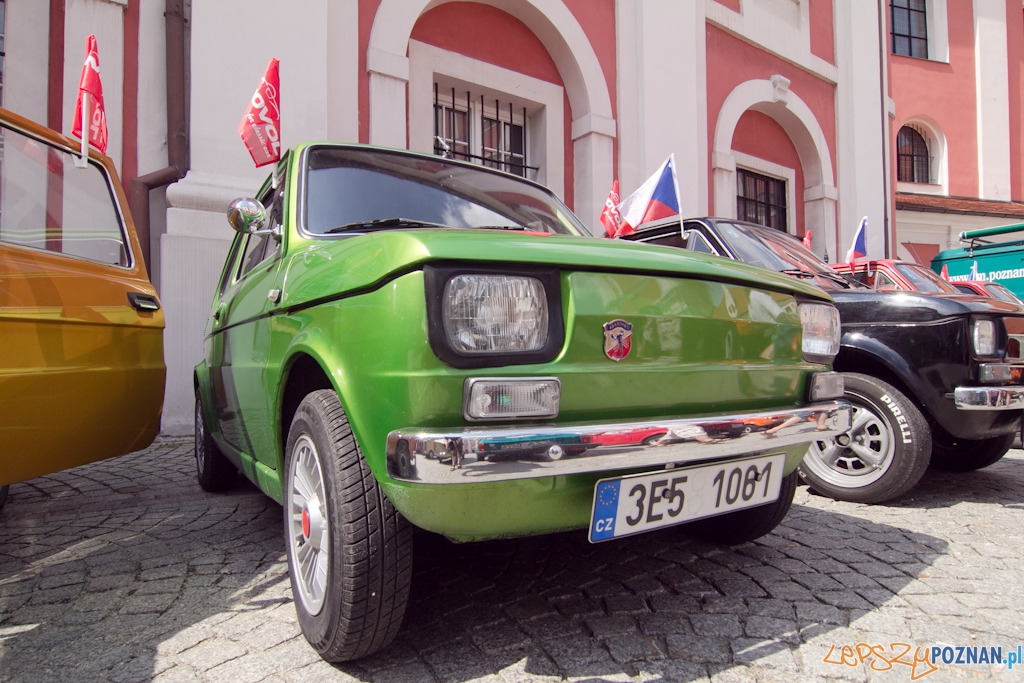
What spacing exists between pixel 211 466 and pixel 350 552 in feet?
8.22

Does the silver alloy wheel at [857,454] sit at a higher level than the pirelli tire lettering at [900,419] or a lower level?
lower

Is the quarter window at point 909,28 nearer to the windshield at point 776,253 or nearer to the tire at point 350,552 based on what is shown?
the windshield at point 776,253

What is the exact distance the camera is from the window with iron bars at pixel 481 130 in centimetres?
776

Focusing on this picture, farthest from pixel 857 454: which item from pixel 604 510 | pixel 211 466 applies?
pixel 211 466

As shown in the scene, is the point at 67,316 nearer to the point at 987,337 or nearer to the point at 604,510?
the point at 604,510

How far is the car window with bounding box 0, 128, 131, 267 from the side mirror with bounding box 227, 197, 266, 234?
879mm

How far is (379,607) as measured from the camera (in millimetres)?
1582

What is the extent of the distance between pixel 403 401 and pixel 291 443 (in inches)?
26.6

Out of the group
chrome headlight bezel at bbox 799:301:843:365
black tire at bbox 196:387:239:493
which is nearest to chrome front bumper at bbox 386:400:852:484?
chrome headlight bezel at bbox 799:301:843:365

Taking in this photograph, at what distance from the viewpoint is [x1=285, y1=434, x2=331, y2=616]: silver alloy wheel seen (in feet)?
5.77

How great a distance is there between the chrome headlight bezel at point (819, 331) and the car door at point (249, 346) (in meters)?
1.77

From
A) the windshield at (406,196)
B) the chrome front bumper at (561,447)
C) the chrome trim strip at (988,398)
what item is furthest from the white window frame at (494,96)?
the chrome front bumper at (561,447)

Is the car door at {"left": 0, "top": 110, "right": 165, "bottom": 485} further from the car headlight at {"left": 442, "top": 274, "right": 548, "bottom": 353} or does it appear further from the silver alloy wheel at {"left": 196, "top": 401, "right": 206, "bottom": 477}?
the car headlight at {"left": 442, "top": 274, "right": 548, "bottom": 353}

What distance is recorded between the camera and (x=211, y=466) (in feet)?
12.0
